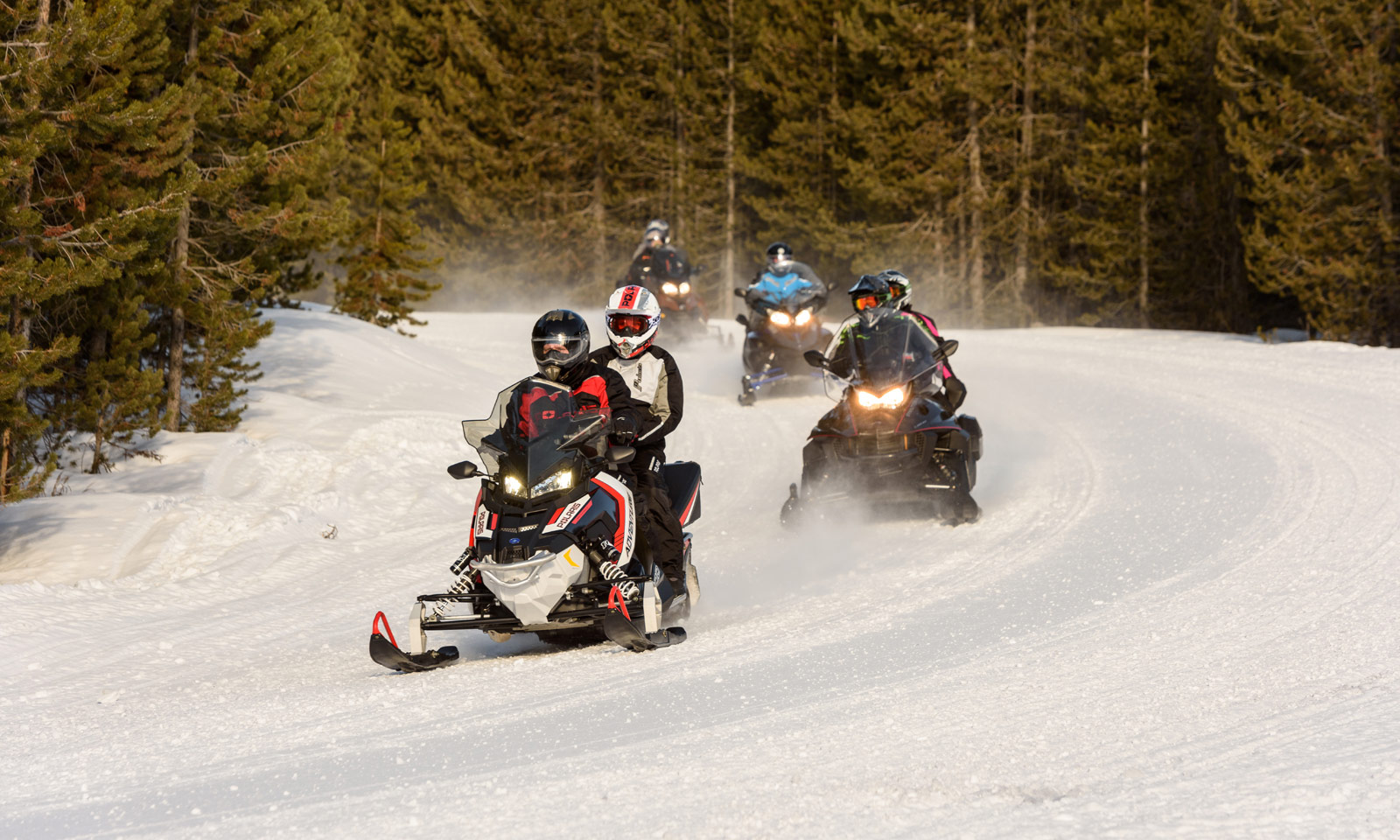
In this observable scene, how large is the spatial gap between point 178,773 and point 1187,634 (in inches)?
178

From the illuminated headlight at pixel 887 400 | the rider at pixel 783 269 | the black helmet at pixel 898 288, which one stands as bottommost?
the illuminated headlight at pixel 887 400

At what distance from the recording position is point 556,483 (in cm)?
622

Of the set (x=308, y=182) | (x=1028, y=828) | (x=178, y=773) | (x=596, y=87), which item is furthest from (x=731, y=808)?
(x=596, y=87)

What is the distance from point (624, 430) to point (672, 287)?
13624 mm

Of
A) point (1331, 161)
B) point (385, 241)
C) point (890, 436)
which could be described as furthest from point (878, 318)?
point (1331, 161)

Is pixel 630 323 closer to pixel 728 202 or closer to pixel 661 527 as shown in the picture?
pixel 661 527

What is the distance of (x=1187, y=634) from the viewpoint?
19.9ft

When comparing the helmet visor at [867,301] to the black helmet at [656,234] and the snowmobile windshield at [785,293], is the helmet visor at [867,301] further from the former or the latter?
the black helmet at [656,234]

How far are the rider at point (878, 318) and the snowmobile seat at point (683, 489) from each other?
3036 millimetres

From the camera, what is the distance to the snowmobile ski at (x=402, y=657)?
6121 millimetres

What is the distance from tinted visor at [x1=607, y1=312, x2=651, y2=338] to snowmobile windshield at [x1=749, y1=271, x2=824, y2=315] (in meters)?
8.70

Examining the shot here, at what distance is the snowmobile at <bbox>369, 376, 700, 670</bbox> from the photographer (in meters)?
6.12

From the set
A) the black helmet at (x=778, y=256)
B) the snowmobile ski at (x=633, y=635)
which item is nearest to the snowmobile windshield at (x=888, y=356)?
the snowmobile ski at (x=633, y=635)

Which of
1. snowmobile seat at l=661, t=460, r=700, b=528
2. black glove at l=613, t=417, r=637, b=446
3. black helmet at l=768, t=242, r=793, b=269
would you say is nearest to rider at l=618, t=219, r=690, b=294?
black helmet at l=768, t=242, r=793, b=269
